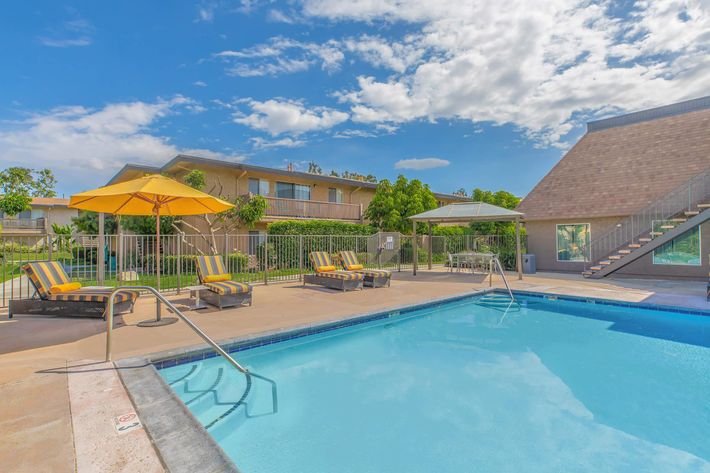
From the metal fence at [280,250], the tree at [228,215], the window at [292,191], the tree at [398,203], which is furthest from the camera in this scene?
the window at [292,191]

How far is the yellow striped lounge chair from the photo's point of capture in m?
7.99

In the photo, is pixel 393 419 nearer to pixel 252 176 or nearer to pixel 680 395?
pixel 680 395

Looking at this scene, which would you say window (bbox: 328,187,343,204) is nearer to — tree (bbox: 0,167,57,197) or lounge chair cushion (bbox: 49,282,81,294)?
lounge chair cushion (bbox: 49,282,81,294)

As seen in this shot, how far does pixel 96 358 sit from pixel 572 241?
737 inches

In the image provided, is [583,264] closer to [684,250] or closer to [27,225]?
[684,250]

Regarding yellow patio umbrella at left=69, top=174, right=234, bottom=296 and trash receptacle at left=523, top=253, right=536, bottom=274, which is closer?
yellow patio umbrella at left=69, top=174, right=234, bottom=296

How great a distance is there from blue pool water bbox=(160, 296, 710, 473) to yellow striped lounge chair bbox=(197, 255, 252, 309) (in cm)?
244

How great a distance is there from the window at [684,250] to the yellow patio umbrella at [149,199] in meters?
16.6

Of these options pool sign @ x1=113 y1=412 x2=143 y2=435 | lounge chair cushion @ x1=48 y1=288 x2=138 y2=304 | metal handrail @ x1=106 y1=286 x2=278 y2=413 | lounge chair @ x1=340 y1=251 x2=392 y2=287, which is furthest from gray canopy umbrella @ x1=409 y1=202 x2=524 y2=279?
pool sign @ x1=113 y1=412 x2=143 y2=435

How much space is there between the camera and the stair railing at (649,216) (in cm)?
1373

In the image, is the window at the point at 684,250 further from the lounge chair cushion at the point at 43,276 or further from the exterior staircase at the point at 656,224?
the lounge chair cushion at the point at 43,276

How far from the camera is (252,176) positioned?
67.5ft

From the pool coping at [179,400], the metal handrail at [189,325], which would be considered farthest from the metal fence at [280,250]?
the metal handrail at [189,325]

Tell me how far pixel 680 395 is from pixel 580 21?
11510 mm
